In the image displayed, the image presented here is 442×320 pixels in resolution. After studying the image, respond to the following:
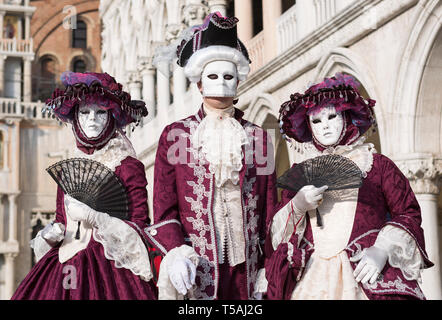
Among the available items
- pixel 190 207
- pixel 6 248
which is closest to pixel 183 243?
pixel 190 207

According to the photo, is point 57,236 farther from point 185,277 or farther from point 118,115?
point 185,277

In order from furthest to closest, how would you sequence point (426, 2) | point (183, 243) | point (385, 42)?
point (385, 42) → point (426, 2) → point (183, 243)

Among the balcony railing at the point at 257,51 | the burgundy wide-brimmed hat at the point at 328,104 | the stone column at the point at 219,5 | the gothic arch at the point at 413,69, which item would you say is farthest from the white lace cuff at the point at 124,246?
the stone column at the point at 219,5

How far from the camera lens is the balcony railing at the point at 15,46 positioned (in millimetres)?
25406

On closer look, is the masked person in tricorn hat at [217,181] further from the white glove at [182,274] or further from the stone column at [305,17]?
the stone column at [305,17]

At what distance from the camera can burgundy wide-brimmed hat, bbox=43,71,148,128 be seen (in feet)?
13.5

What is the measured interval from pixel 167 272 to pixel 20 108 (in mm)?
22469

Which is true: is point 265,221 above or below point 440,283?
above

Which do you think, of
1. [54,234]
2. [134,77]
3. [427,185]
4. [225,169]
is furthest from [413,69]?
[134,77]

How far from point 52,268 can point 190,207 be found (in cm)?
83

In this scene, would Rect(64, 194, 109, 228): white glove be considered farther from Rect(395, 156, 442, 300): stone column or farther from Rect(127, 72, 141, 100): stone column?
Rect(127, 72, 141, 100): stone column

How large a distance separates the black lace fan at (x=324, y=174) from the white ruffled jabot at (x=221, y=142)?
0.74 feet

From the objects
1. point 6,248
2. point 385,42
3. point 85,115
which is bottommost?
point 6,248
